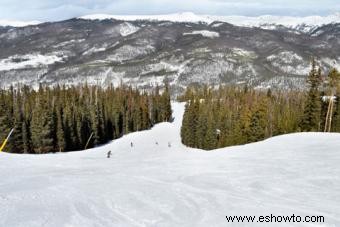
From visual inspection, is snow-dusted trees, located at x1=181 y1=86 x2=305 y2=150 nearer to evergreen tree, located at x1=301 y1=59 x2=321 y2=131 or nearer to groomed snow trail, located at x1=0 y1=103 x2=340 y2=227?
evergreen tree, located at x1=301 y1=59 x2=321 y2=131

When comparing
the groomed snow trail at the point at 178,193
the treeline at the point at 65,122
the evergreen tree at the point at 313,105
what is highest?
the groomed snow trail at the point at 178,193

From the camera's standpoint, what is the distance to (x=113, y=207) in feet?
54.1

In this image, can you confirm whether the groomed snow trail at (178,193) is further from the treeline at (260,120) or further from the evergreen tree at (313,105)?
the treeline at (260,120)

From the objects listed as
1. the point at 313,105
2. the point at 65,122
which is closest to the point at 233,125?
the point at 313,105

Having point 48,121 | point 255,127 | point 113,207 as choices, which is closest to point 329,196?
point 113,207

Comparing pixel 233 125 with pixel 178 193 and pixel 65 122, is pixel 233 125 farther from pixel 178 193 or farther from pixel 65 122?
pixel 178 193

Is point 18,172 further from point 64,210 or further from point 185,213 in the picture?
point 185,213

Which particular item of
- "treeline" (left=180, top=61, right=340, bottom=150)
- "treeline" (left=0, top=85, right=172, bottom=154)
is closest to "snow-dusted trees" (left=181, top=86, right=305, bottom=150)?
"treeline" (left=180, top=61, right=340, bottom=150)

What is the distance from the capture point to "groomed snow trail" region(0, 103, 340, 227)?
14930 mm

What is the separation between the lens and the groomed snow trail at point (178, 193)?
14.9 metres

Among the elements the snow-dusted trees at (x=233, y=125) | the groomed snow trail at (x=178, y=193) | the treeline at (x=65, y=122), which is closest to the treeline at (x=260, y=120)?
Result: the snow-dusted trees at (x=233, y=125)

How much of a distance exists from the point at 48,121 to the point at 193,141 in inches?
1417

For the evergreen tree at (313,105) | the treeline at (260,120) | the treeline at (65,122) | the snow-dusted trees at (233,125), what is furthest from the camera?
the snow-dusted trees at (233,125)

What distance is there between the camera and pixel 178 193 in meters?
19.6
